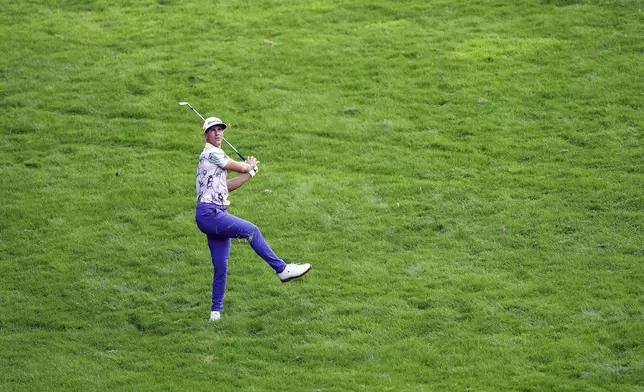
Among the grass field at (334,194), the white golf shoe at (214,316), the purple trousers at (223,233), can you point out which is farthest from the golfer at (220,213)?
the grass field at (334,194)

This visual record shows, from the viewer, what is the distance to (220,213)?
14781 mm

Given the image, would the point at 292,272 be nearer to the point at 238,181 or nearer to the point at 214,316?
the point at 214,316

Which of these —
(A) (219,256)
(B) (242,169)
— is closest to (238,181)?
(B) (242,169)

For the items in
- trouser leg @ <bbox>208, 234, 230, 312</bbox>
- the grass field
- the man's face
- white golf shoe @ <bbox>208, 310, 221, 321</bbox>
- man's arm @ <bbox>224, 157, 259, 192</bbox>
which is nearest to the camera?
the grass field

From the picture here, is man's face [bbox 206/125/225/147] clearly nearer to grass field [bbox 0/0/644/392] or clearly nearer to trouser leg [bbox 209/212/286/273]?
trouser leg [bbox 209/212/286/273]

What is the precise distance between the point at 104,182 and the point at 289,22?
941 cm

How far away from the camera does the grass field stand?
563 inches

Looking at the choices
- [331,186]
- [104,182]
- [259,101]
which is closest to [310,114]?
[259,101]

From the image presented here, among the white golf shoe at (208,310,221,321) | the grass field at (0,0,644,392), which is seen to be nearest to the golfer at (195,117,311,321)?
the white golf shoe at (208,310,221,321)

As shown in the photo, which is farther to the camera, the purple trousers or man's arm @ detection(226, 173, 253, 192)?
man's arm @ detection(226, 173, 253, 192)

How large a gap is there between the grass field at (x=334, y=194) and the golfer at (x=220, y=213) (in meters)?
1.05

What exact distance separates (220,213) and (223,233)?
0.31 metres

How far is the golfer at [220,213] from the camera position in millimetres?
14742

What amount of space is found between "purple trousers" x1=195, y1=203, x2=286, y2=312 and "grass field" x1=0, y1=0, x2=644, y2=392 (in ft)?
3.38
